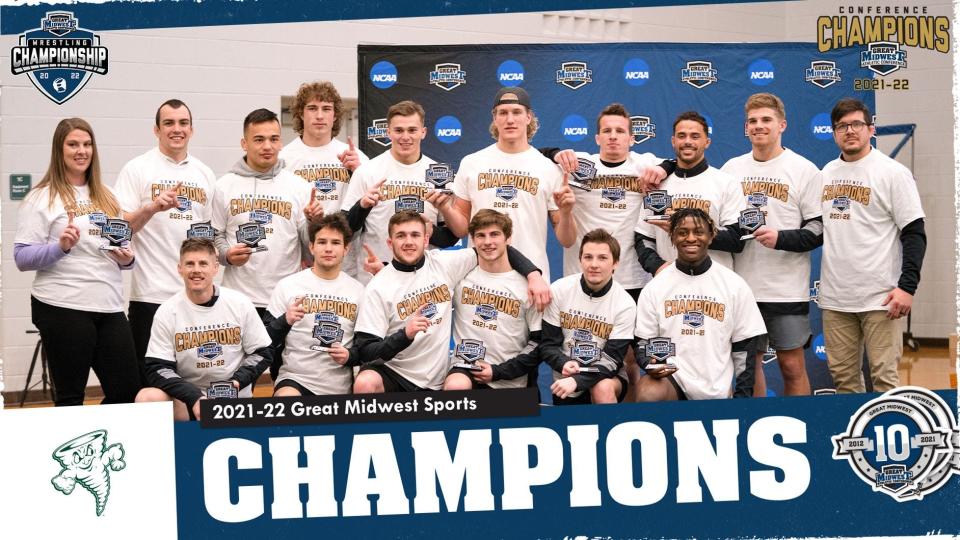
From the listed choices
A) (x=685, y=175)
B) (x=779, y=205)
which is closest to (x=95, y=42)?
(x=685, y=175)

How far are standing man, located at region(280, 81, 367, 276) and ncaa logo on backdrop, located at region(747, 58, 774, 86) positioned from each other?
2.64 metres

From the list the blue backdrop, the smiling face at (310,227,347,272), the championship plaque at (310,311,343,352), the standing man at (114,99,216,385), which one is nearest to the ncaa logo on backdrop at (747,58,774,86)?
the blue backdrop

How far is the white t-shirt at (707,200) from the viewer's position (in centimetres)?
556

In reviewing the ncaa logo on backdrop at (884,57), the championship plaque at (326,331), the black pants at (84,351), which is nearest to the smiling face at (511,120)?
the championship plaque at (326,331)

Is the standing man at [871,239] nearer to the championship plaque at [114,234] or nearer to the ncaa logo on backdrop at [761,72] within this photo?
the ncaa logo on backdrop at [761,72]

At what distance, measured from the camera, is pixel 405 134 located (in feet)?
18.2

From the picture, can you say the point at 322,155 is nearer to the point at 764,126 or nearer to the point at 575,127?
the point at 575,127

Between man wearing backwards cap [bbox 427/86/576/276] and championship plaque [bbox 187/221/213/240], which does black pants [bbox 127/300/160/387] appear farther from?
man wearing backwards cap [bbox 427/86/576/276]

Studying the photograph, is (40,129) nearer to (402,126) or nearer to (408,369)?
(402,126)

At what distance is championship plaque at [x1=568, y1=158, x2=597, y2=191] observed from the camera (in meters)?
5.47

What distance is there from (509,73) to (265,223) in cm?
202

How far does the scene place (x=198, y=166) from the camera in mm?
5523

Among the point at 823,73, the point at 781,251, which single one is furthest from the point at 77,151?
the point at 823,73

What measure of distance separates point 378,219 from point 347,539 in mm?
1853
